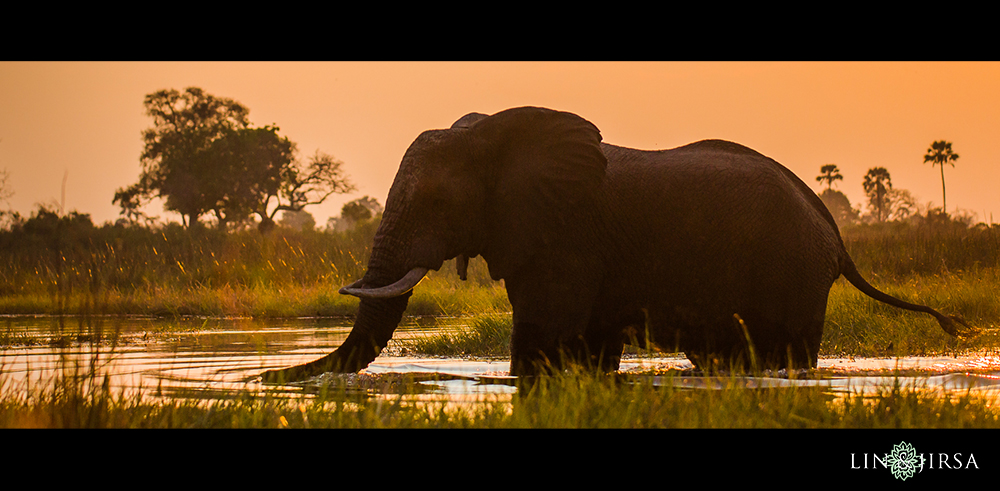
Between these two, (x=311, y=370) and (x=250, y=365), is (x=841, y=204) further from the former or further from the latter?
(x=311, y=370)

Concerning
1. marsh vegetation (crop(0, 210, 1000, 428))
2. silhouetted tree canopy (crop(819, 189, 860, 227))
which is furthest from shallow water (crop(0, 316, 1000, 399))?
silhouetted tree canopy (crop(819, 189, 860, 227))

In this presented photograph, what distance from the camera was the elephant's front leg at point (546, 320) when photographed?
6840 mm

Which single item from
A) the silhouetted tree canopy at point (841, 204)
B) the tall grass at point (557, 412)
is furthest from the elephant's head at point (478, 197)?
the silhouetted tree canopy at point (841, 204)

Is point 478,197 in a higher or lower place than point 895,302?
higher

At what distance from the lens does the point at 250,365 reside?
850cm

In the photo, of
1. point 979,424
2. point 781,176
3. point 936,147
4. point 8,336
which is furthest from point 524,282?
point 936,147

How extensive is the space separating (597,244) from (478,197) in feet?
2.79

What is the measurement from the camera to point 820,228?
753cm

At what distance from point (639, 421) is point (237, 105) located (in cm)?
4347

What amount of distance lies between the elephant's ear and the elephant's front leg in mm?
224

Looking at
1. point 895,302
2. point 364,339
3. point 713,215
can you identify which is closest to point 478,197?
point 364,339

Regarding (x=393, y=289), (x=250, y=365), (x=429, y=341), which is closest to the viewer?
(x=393, y=289)

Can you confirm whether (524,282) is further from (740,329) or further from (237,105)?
(237,105)
